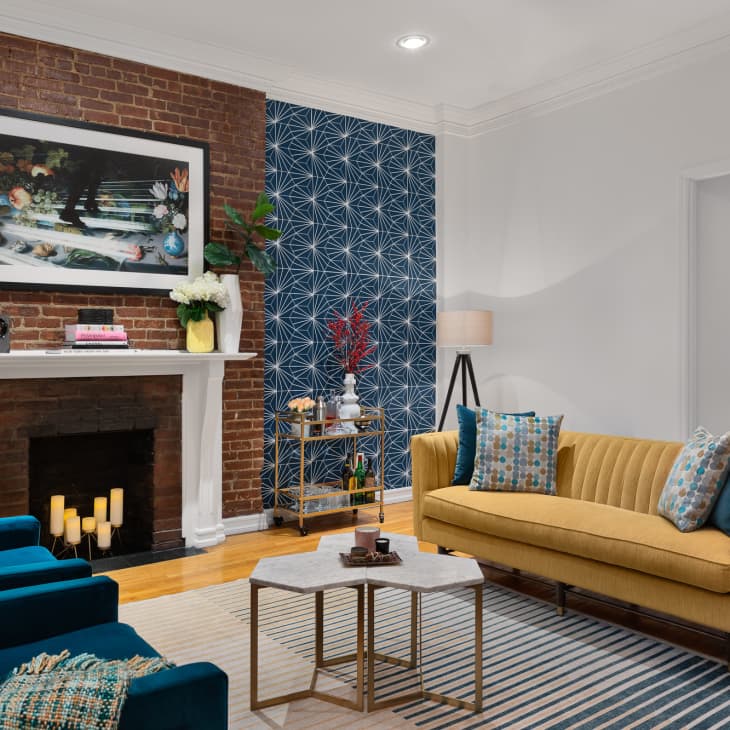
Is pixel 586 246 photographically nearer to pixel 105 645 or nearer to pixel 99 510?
pixel 99 510

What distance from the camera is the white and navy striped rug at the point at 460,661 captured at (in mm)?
2439

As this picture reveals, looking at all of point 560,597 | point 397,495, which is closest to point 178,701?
point 560,597

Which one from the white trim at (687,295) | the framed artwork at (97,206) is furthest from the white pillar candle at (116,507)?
the white trim at (687,295)

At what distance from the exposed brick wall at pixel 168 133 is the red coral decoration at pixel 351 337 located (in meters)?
0.62

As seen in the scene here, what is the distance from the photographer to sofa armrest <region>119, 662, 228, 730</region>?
4.86 feet

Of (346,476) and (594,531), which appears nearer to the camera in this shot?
(594,531)

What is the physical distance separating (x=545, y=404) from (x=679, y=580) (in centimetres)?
252

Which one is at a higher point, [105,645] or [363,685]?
[105,645]

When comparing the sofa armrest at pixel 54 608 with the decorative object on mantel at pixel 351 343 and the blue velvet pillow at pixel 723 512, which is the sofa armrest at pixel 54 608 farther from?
the decorative object on mantel at pixel 351 343

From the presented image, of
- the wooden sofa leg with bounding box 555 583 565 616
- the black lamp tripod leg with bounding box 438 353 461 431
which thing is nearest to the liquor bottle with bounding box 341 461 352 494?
the black lamp tripod leg with bounding box 438 353 461 431

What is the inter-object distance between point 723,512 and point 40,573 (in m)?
2.52

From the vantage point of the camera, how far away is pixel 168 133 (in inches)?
175

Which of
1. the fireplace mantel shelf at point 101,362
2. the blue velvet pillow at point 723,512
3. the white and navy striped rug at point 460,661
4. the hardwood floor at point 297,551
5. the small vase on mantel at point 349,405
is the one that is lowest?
the white and navy striped rug at point 460,661

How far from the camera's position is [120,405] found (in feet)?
14.1
